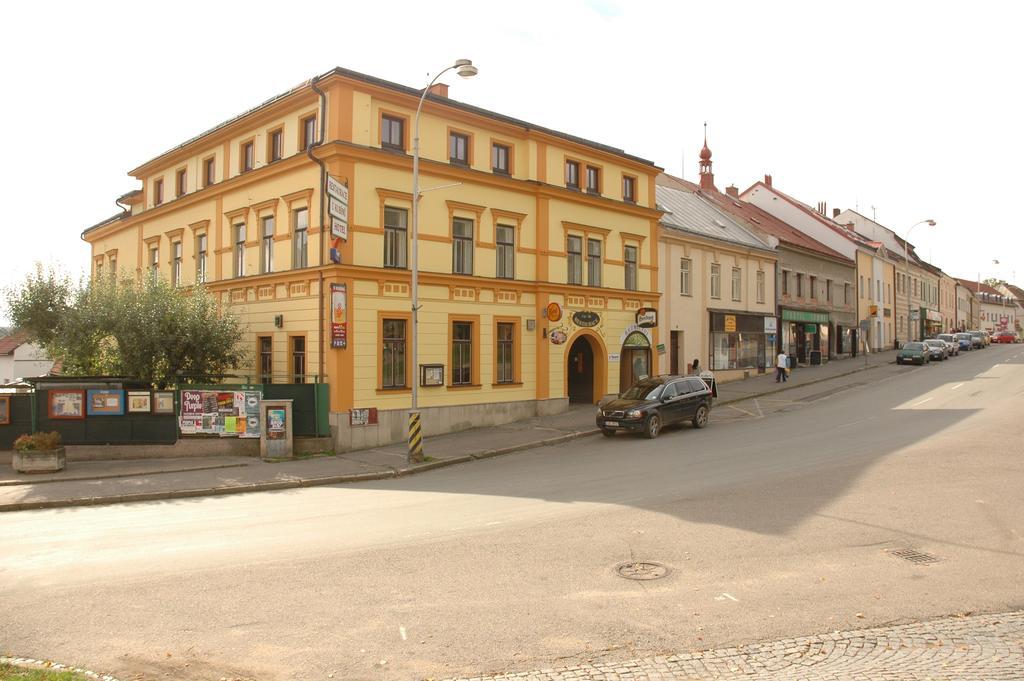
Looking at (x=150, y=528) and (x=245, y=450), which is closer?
(x=150, y=528)

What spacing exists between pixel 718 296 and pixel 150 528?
93.6 ft

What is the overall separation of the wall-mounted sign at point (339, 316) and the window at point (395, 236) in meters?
1.92

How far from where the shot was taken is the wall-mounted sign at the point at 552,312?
2412cm

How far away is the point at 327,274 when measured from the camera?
1947 centimetres

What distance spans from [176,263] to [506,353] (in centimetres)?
1409

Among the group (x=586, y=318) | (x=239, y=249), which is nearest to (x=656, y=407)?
(x=586, y=318)

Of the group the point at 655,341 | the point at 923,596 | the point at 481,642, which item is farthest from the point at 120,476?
the point at 655,341

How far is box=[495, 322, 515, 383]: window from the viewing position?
23.5m

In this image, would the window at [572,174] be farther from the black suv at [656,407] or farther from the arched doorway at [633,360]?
the black suv at [656,407]

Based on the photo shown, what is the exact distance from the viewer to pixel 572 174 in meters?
26.0

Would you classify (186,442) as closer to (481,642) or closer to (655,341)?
(481,642)

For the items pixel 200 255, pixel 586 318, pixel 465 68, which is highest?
pixel 465 68


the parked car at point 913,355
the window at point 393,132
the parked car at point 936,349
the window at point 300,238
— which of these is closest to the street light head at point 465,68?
the window at point 393,132

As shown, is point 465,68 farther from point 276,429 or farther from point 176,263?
point 176,263
